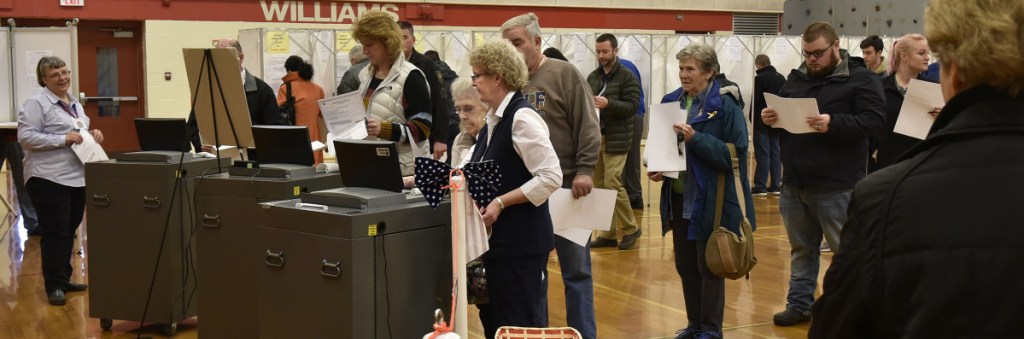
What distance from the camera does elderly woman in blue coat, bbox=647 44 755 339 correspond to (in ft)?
15.1

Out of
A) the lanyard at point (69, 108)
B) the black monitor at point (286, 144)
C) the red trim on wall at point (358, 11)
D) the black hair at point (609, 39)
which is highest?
the red trim on wall at point (358, 11)

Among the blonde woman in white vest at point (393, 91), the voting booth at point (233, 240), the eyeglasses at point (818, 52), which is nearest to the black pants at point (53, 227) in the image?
the voting booth at point (233, 240)

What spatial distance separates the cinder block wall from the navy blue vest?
15424mm

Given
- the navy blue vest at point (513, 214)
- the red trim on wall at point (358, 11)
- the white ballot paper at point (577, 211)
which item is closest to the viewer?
the navy blue vest at point (513, 214)

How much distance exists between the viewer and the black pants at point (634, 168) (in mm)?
9680

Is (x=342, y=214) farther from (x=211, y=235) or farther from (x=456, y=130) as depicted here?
(x=456, y=130)

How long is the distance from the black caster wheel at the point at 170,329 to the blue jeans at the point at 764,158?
7.17 meters

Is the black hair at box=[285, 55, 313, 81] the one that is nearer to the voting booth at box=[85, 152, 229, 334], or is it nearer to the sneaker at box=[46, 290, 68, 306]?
the sneaker at box=[46, 290, 68, 306]

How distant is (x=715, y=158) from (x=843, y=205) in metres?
0.91

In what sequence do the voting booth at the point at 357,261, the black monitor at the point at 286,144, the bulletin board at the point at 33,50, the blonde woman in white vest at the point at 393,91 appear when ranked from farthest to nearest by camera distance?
the bulletin board at the point at 33,50, the blonde woman in white vest at the point at 393,91, the black monitor at the point at 286,144, the voting booth at the point at 357,261

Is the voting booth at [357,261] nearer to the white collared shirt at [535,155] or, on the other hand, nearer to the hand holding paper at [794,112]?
the white collared shirt at [535,155]

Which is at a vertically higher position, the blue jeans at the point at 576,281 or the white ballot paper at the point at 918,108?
the white ballot paper at the point at 918,108

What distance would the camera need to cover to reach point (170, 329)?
17.3 feet

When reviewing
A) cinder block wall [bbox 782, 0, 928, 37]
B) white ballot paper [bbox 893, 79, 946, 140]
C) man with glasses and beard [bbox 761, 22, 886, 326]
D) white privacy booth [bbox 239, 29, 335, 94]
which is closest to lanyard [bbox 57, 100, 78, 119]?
man with glasses and beard [bbox 761, 22, 886, 326]
